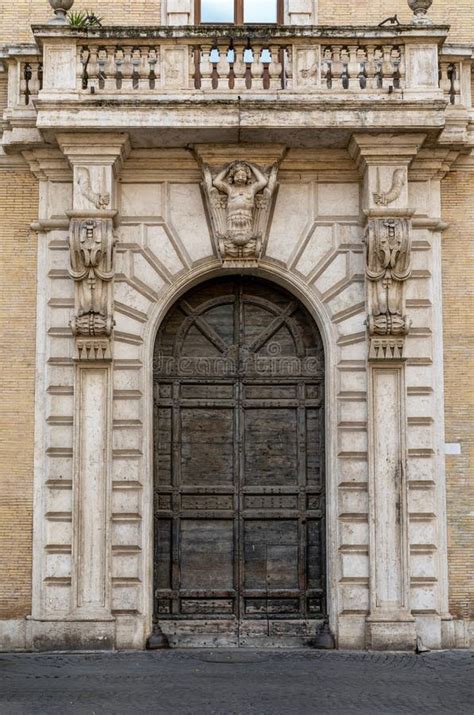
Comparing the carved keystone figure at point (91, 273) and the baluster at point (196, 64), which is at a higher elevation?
the baluster at point (196, 64)

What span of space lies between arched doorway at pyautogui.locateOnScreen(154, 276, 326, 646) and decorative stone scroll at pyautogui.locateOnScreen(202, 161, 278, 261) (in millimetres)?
988

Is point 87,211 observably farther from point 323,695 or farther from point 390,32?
point 323,695

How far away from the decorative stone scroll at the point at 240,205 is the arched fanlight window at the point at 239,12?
2.20m

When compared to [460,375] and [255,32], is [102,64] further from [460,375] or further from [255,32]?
[460,375]

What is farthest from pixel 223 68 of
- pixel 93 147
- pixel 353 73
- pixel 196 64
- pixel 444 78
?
pixel 444 78

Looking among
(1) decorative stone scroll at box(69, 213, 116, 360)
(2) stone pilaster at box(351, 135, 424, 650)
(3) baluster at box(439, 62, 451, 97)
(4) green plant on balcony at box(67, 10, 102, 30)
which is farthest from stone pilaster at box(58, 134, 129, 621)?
(3) baluster at box(439, 62, 451, 97)

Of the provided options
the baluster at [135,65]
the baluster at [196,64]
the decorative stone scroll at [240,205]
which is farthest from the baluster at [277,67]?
the baluster at [135,65]

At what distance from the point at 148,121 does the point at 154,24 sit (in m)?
1.96

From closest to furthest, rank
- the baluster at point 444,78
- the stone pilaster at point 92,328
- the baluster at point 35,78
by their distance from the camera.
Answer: the stone pilaster at point 92,328, the baluster at point 35,78, the baluster at point 444,78

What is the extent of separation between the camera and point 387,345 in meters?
13.7

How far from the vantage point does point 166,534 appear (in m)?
14.1

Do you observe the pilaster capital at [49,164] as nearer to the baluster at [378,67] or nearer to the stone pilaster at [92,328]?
the stone pilaster at [92,328]

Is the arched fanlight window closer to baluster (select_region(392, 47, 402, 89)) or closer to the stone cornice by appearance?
the stone cornice

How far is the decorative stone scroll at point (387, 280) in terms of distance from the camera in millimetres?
13633
